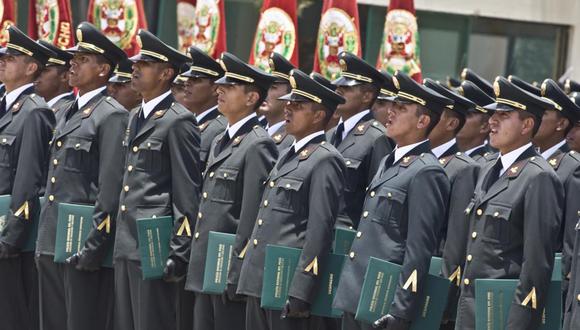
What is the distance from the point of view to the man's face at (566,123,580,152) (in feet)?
27.2

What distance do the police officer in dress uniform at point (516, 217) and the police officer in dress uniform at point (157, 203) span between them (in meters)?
1.82

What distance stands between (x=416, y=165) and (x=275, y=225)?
86 cm

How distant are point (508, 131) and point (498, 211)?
49cm

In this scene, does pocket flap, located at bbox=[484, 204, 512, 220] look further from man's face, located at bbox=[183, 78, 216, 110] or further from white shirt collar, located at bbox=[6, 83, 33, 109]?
white shirt collar, located at bbox=[6, 83, 33, 109]

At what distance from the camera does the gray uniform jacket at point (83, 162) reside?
8086mm

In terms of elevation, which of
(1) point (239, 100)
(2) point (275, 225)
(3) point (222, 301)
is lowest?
(3) point (222, 301)

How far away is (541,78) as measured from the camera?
19906mm

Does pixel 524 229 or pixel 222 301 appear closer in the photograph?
pixel 524 229

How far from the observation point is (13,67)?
9.15 metres

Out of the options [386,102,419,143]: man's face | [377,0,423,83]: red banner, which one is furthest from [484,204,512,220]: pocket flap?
[377,0,423,83]: red banner

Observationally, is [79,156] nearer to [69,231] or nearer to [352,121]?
[69,231]

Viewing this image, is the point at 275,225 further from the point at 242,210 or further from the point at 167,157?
the point at 167,157

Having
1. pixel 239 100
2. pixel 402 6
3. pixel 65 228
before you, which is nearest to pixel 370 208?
pixel 239 100

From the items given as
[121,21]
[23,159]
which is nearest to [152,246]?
[23,159]
